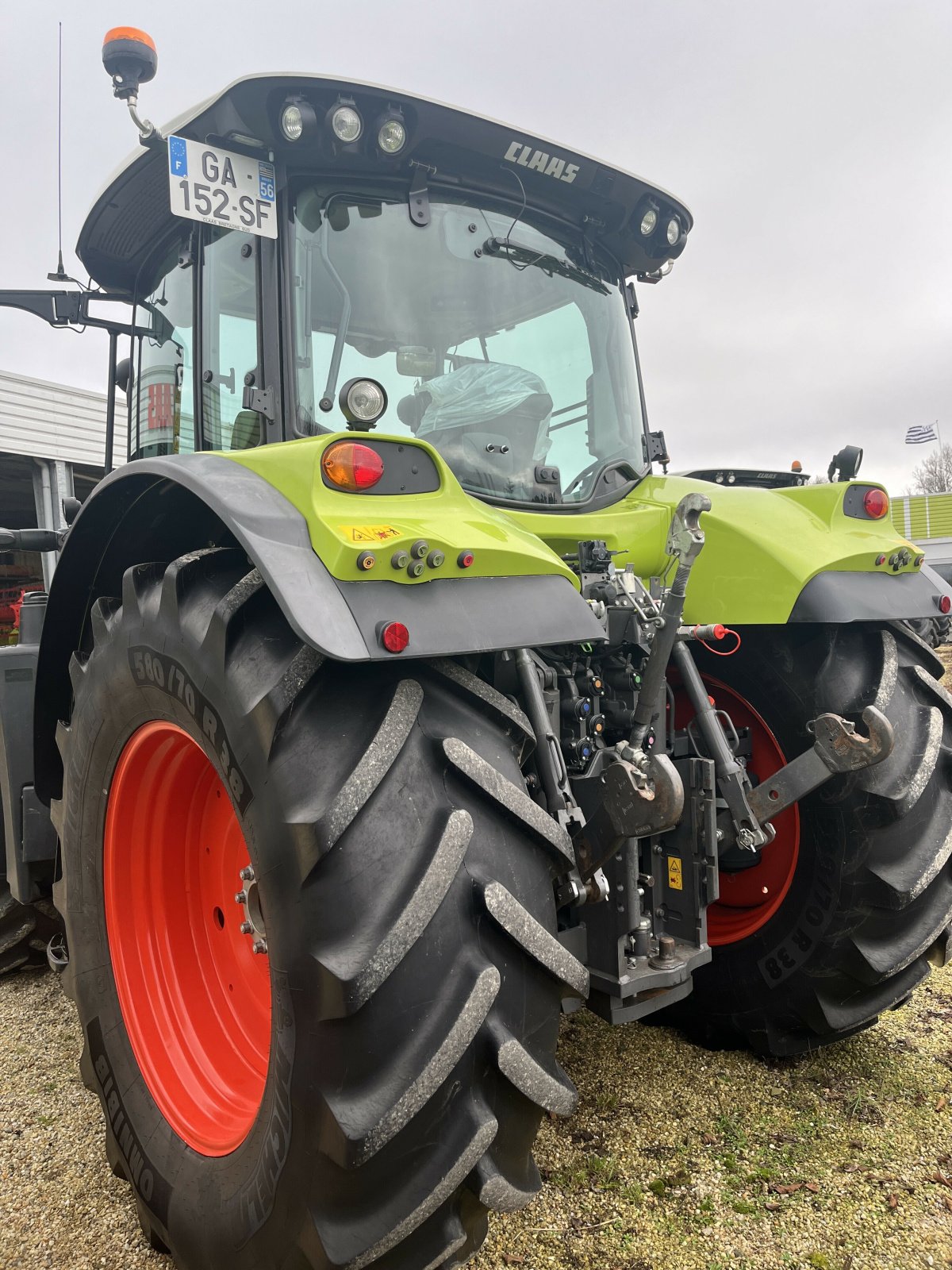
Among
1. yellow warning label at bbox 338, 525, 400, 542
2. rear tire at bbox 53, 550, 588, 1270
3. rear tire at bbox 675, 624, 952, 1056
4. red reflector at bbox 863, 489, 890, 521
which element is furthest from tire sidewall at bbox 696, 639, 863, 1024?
yellow warning label at bbox 338, 525, 400, 542

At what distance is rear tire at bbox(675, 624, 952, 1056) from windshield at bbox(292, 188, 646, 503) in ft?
2.70

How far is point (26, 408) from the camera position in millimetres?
14320

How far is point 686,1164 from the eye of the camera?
7.11 ft

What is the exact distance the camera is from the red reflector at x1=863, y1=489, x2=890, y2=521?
252 cm

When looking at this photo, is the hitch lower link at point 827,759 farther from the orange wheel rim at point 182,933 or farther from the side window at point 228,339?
the side window at point 228,339

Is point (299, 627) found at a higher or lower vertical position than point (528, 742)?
higher

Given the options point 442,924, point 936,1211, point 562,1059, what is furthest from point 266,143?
point 936,1211

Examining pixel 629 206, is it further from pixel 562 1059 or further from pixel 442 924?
pixel 562 1059

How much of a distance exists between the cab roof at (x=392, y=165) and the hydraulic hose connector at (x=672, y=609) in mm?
1197

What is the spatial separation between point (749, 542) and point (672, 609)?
0.58 meters

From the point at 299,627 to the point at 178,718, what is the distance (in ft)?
1.90

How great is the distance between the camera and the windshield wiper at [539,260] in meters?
2.50

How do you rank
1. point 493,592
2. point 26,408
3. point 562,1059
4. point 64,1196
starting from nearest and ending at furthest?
point 493,592, point 64,1196, point 562,1059, point 26,408

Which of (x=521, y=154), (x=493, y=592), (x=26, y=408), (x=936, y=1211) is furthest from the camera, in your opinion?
(x=26, y=408)
